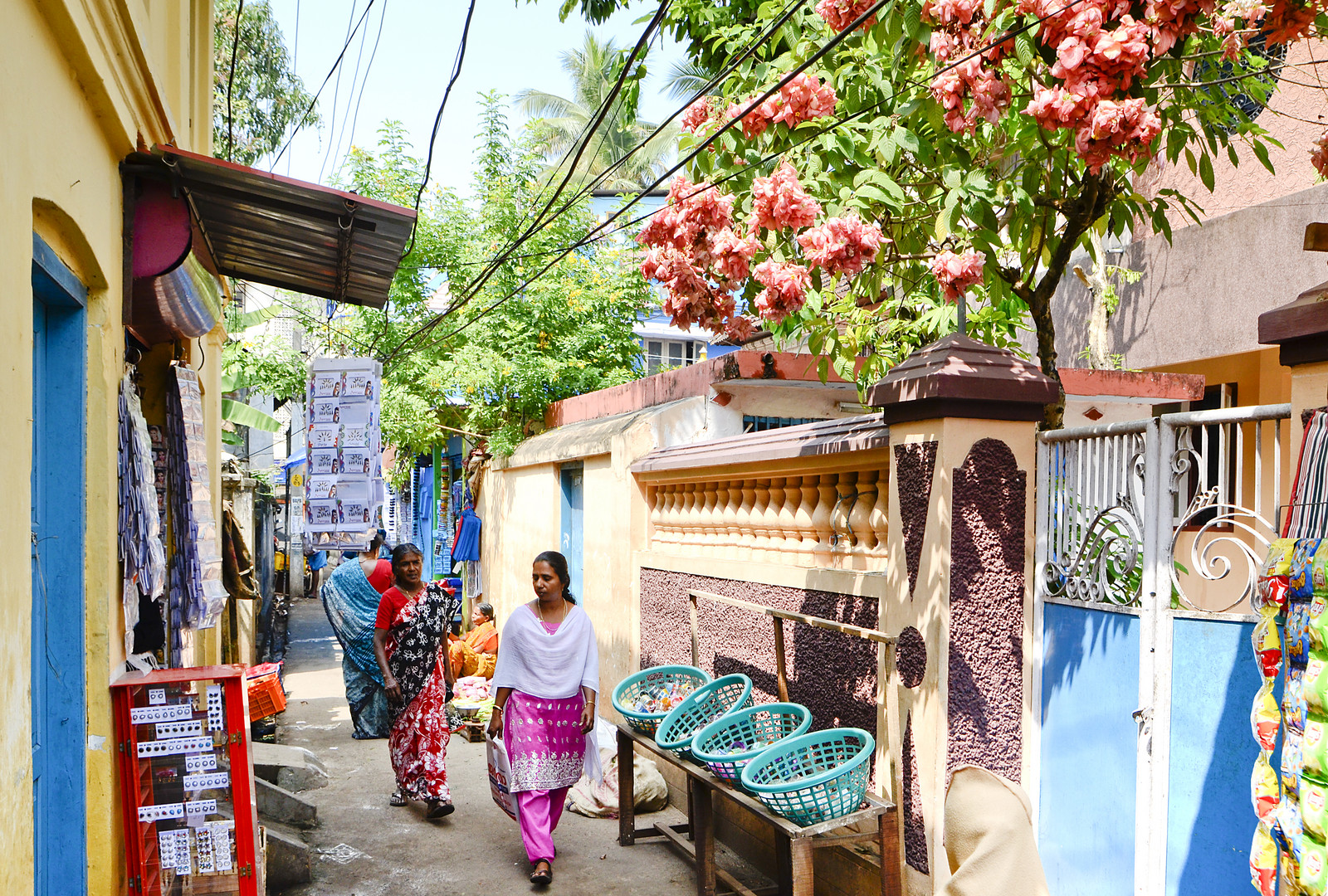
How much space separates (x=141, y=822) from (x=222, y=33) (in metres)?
18.2

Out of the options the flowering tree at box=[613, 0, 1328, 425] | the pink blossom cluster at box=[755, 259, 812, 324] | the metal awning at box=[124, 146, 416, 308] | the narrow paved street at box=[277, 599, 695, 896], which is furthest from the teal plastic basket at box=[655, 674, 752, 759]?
the metal awning at box=[124, 146, 416, 308]

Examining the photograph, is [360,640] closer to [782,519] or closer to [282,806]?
[282,806]

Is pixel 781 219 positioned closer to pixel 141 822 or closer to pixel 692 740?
pixel 692 740

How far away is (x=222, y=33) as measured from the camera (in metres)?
18.3

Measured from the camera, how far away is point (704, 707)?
5.77 metres

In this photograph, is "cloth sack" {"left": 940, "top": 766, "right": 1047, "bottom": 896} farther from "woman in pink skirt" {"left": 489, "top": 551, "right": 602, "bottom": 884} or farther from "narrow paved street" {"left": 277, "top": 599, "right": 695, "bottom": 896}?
"woman in pink skirt" {"left": 489, "top": 551, "right": 602, "bottom": 884}

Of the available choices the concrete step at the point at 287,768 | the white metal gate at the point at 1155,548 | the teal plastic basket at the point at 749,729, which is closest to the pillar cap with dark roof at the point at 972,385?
the white metal gate at the point at 1155,548

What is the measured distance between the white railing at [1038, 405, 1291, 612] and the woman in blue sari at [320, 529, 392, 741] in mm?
6402

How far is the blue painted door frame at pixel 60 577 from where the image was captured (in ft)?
10.6

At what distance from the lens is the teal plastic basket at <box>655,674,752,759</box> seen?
545 centimetres

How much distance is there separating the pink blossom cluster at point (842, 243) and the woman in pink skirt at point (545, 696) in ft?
8.21

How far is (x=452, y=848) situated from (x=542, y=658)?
4.53ft

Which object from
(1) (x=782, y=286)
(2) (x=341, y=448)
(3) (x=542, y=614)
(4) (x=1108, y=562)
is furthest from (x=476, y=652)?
(4) (x=1108, y=562)

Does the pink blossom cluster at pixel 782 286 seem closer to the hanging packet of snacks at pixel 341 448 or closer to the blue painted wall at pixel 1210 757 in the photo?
the blue painted wall at pixel 1210 757
